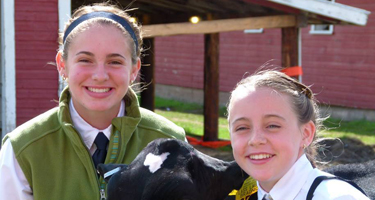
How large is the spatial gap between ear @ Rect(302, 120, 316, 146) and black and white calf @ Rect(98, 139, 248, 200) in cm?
25

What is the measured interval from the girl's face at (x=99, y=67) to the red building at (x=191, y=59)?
11.3 ft

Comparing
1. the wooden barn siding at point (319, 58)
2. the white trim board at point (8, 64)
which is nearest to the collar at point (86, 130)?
the white trim board at point (8, 64)

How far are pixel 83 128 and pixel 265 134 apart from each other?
85cm

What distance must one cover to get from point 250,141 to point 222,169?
0.65 ft

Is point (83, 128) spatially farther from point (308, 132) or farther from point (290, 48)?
point (290, 48)

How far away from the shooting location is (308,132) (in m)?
2.17

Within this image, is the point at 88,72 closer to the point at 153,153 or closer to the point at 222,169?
the point at 153,153

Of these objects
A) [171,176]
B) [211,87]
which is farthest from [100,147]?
[211,87]

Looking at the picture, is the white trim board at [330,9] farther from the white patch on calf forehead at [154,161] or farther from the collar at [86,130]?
the white patch on calf forehead at [154,161]

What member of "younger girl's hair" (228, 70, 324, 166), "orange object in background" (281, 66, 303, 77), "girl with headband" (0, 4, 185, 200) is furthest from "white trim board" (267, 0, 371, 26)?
"younger girl's hair" (228, 70, 324, 166)

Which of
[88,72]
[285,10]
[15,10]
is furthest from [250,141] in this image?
[285,10]

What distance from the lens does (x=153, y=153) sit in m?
2.04

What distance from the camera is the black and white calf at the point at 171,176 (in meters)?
1.94

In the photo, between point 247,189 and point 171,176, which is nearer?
point 171,176
